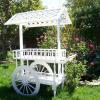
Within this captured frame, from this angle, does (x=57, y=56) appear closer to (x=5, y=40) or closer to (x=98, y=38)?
(x=98, y=38)

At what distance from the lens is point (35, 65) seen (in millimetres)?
9484

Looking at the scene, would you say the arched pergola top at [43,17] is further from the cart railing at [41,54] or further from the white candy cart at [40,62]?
the cart railing at [41,54]

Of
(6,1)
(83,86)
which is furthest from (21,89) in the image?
(6,1)

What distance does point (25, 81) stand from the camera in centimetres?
918

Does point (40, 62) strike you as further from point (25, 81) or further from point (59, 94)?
point (59, 94)

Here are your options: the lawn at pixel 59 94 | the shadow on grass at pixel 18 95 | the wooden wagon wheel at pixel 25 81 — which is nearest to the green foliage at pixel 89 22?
the lawn at pixel 59 94

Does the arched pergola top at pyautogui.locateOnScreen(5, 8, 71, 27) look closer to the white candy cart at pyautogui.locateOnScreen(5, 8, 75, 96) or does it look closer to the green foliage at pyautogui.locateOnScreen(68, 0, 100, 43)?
the white candy cart at pyautogui.locateOnScreen(5, 8, 75, 96)

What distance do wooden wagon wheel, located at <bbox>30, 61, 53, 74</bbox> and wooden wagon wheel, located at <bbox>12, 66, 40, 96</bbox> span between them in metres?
0.32

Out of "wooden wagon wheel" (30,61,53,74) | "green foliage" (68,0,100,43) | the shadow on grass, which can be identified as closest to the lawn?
the shadow on grass

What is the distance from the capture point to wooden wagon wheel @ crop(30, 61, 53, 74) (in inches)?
356

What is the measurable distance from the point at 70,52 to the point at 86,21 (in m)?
4.77

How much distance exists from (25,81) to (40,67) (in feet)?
3.97

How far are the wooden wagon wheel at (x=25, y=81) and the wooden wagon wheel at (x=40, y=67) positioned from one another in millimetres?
324

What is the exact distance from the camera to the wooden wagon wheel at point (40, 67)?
905 cm
